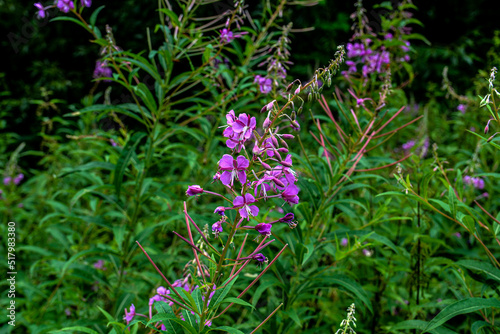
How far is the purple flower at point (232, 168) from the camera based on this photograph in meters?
0.97

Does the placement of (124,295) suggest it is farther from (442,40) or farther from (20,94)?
(442,40)

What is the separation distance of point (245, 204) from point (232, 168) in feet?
0.35

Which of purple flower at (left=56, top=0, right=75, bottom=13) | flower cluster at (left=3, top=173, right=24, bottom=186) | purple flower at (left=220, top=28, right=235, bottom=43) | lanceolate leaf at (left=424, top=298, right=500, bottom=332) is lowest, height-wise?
flower cluster at (left=3, top=173, right=24, bottom=186)

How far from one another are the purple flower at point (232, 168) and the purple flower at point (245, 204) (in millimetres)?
44

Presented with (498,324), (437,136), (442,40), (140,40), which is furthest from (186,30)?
(442,40)

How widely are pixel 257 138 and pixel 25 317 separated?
2.39 meters

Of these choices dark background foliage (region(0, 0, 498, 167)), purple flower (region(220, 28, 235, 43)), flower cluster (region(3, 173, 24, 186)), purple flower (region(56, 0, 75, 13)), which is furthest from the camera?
dark background foliage (region(0, 0, 498, 167))

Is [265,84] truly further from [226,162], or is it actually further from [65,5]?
[226,162]

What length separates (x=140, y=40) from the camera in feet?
20.6

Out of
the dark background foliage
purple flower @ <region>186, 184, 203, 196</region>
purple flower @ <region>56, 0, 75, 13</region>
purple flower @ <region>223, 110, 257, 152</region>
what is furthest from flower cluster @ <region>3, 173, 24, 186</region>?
purple flower @ <region>223, 110, 257, 152</region>

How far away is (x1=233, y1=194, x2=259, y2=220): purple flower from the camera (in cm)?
97

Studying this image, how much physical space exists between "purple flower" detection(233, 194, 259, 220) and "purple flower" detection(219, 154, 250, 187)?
0.04 metres

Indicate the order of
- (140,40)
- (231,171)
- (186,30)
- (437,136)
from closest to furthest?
(231,171) < (186,30) < (437,136) < (140,40)

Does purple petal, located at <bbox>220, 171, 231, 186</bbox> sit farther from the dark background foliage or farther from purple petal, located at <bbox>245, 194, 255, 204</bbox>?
the dark background foliage
